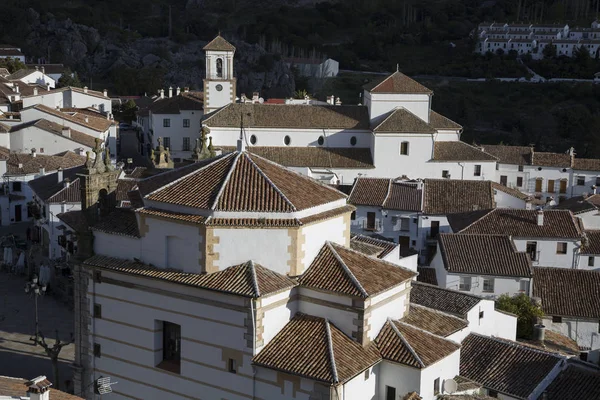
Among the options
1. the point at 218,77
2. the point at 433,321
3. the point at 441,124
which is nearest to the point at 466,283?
the point at 433,321

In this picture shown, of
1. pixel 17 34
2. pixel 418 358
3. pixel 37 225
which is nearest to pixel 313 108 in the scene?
pixel 37 225

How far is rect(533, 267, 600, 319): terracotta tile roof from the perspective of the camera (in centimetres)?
2672

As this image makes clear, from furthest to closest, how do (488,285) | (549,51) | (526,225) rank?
(549,51) → (526,225) → (488,285)

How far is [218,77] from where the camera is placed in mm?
48031

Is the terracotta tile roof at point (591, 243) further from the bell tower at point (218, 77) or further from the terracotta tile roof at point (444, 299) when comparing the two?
the bell tower at point (218, 77)

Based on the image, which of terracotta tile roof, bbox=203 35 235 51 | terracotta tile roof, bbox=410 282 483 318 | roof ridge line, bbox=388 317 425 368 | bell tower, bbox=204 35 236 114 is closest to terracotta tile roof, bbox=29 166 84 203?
bell tower, bbox=204 35 236 114

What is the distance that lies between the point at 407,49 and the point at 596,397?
90.5 meters

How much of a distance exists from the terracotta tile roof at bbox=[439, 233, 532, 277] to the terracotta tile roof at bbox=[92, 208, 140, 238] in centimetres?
1387

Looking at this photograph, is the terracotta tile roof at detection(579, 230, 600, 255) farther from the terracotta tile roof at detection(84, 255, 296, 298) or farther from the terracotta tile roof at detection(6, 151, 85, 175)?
the terracotta tile roof at detection(6, 151, 85, 175)

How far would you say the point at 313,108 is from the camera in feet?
142

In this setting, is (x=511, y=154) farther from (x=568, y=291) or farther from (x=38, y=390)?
(x=38, y=390)

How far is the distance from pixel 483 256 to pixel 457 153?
1484cm

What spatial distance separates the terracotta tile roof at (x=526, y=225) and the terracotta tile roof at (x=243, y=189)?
1548 cm

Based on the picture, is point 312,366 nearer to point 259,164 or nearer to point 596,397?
point 259,164
